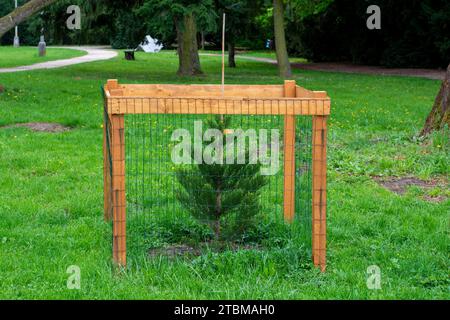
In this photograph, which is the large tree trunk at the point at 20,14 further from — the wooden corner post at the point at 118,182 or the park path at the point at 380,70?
the park path at the point at 380,70

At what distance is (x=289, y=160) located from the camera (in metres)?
7.27

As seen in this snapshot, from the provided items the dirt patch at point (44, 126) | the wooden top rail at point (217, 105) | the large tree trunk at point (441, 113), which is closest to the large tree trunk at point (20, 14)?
the dirt patch at point (44, 126)

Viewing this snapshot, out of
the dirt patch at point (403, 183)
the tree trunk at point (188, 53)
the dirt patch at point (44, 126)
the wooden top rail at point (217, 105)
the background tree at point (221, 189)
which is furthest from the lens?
the tree trunk at point (188, 53)

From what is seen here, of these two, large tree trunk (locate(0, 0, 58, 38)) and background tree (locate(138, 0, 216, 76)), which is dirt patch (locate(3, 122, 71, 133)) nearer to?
large tree trunk (locate(0, 0, 58, 38))

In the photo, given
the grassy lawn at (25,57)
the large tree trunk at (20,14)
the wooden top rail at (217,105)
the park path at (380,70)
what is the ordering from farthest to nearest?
the grassy lawn at (25,57), the park path at (380,70), the large tree trunk at (20,14), the wooden top rail at (217,105)

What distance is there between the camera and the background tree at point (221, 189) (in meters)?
6.16

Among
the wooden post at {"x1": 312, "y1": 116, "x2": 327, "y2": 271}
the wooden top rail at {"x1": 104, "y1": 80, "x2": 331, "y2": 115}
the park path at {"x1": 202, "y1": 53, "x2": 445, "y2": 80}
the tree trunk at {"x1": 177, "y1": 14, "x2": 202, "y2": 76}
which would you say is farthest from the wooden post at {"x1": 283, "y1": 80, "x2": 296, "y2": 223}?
the park path at {"x1": 202, "y1": 53, "x2": 445, "y2": 80}

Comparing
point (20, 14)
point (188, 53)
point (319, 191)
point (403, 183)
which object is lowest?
point (403, 183)

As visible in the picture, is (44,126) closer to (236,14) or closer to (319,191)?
(319,191)

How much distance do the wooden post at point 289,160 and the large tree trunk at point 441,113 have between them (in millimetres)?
4898

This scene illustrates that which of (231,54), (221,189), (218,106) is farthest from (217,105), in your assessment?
(231,54)

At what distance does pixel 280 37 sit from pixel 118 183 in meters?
22.1

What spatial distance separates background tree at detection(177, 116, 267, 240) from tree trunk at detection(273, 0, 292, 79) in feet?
69.4
